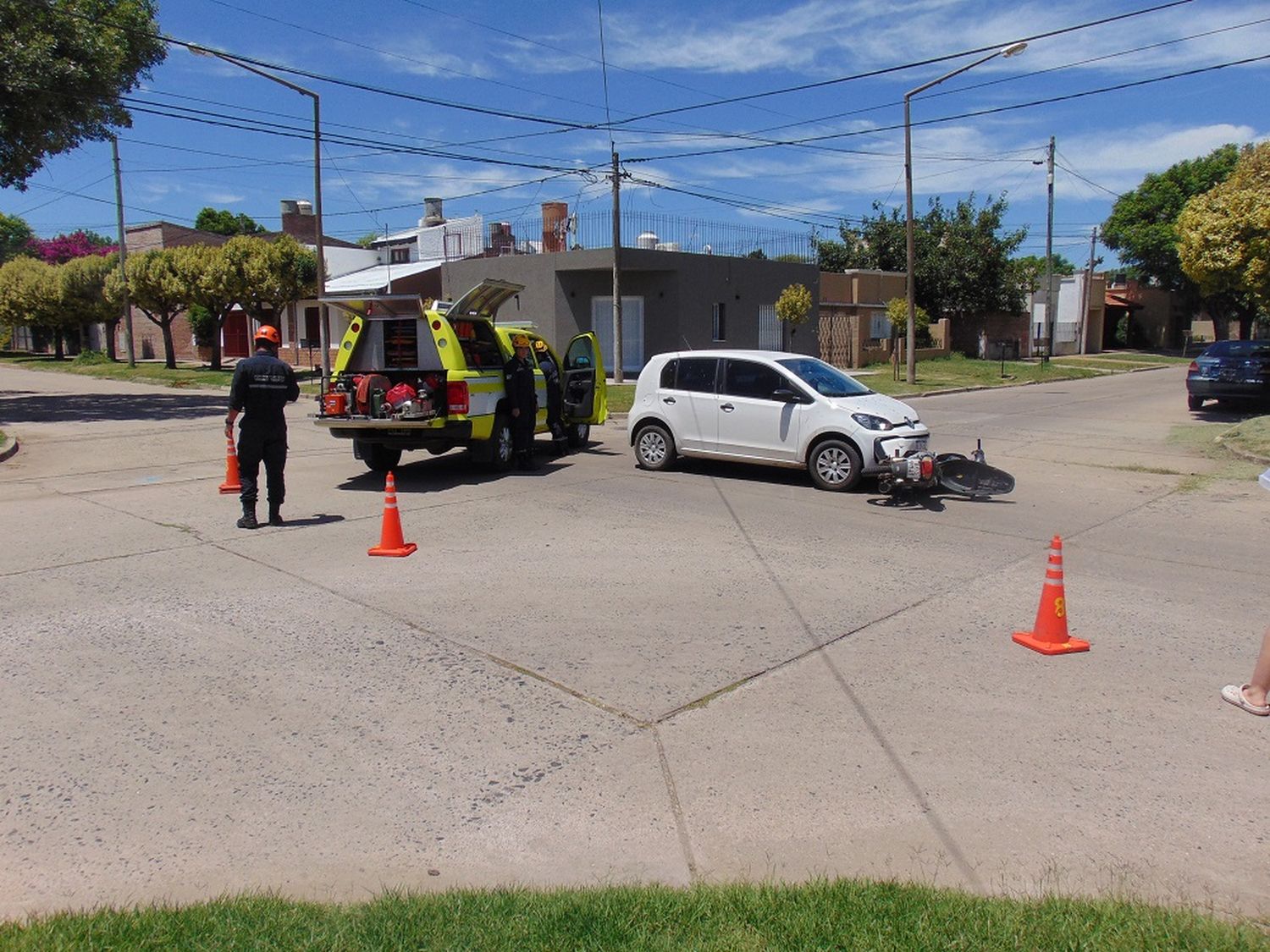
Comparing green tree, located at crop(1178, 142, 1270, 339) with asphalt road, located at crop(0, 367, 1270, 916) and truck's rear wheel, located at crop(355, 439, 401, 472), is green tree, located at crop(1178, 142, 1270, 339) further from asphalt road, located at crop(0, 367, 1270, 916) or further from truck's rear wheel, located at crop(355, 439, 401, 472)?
truck's rear wheel, located at crop(355, 439, 401, 472)

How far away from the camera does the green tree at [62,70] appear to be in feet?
67.5

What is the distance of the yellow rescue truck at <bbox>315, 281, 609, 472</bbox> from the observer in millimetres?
12016

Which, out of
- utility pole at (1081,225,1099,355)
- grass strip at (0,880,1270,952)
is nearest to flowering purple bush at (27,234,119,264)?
utility pole at (1081,225,1099,355)

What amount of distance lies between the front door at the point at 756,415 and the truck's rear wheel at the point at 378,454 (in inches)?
174

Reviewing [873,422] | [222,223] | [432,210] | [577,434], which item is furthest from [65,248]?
[873,422]

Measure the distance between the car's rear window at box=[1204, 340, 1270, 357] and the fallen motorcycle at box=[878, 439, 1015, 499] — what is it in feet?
47.1

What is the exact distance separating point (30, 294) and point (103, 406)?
25918 millimetres

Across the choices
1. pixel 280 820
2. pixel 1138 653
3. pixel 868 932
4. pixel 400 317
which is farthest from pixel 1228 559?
pixel 400 317

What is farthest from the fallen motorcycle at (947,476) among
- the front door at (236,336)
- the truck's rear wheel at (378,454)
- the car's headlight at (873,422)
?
the front door at (236,336)

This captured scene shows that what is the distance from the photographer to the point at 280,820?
13.0 feet

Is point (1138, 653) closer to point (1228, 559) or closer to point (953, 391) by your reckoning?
point (1228, 559)

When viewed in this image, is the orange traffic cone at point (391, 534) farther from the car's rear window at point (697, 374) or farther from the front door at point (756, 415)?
the car's rear window at point (697, 374)

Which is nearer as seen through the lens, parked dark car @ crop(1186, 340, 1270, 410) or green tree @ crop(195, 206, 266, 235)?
parked dark car @ crop(1186, 340, 1270, 410)

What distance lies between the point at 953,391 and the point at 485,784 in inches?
1079
